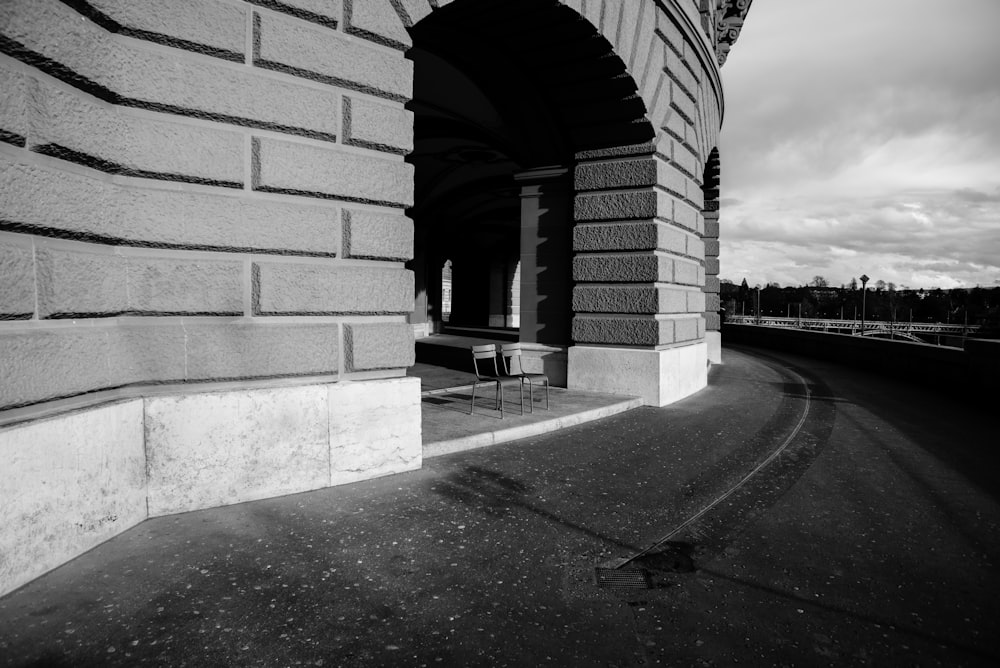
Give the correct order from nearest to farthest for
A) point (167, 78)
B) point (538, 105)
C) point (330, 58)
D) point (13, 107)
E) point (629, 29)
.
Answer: point (13, 107) < point (167, 78) < point (330, 58) < point (629, 29) < point (538, 105)

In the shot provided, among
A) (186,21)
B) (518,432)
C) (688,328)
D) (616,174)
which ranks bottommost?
(518,432)

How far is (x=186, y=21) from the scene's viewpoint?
4.16m

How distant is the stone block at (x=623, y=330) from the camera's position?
898 centimetres

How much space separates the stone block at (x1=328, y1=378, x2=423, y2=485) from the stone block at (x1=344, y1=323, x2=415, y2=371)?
167 millimetres

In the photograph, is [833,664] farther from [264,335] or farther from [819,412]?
[819,412]

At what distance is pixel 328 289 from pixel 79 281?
1.74 m

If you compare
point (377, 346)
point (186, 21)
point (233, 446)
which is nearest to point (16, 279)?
point (233, 446)

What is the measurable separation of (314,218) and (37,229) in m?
1.89

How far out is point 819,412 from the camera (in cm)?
893

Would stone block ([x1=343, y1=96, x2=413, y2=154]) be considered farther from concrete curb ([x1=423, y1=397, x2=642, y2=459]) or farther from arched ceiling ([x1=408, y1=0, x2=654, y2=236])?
concrete curb ([x1=423, y1=397, x2=642, y2=459])

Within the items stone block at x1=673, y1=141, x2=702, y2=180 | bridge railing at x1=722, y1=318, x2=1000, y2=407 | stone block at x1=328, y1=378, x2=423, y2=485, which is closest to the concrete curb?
stone block at x1=328, y1=378, x2=423, y2=485

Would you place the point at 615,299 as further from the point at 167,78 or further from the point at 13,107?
the point at 13,107

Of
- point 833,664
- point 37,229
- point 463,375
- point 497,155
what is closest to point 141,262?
point 37,229

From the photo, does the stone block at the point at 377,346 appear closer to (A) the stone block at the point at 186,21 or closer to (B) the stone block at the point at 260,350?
(B) the stone block at the point at 260,350
